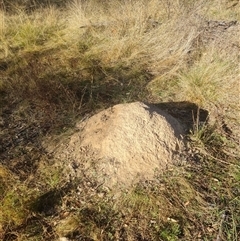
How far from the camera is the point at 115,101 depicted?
2977mm

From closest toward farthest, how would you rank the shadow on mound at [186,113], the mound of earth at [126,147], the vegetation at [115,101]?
the vegetation at [115,101] < the mound of earth at [126,147] < the shadow on mound at [186,113]

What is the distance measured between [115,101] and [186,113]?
0.70m

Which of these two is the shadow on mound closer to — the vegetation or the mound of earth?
the vegetation

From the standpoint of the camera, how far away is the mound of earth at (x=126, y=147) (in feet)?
6.91

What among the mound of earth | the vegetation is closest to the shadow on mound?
the vegetation

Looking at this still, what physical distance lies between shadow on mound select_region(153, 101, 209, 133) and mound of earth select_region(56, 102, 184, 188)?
187 millimetres

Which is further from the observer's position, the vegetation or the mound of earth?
the mound of earth

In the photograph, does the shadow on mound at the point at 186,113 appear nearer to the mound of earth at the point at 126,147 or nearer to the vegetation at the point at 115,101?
the vegetation at the point at 115,101

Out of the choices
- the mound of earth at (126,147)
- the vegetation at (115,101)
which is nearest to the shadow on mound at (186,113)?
the vegetation at (115,101)

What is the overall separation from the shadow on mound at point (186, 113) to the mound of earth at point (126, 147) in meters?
0.19

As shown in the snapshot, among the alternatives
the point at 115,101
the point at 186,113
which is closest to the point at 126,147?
the point at 186,113

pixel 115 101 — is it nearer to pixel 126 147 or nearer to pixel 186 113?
pixel 186 113

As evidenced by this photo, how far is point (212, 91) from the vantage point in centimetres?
281

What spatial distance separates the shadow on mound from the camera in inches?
98.7
